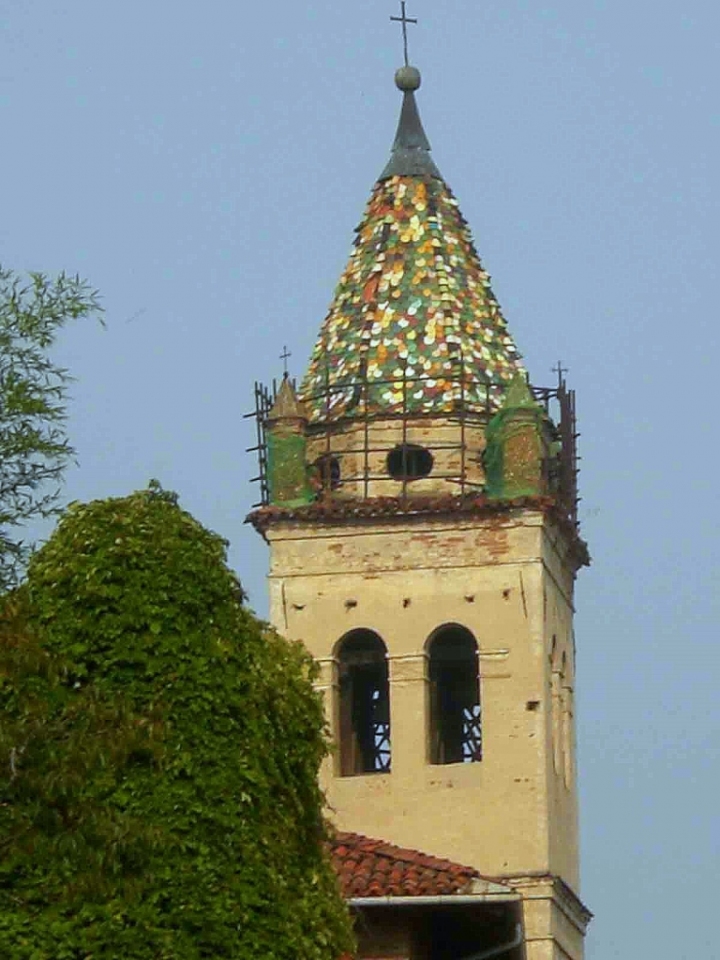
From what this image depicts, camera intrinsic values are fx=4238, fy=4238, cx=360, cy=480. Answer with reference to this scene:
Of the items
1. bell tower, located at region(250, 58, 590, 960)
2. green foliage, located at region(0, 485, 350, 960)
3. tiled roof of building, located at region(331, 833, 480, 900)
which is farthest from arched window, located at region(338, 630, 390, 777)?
green foliage, located at region(0, 485, 350, 960)

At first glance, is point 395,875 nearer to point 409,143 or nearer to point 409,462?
point 409,462

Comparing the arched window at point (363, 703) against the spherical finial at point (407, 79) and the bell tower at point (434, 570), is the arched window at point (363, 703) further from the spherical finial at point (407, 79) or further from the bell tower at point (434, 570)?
the spherical finial at point (407, 79)

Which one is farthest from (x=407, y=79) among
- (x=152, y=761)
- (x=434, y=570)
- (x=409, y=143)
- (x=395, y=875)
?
(x=152, y=761)

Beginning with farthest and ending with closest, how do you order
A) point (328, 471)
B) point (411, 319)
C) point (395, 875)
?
point (411, 319), point (328, 471), point (395, 875)

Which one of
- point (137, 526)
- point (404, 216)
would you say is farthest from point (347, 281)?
point (137, 526)

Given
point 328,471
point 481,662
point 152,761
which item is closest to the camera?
point 152,761

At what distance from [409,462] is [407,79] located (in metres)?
5.42

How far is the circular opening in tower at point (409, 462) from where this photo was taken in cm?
4697

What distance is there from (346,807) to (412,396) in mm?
4706

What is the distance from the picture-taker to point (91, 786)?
22.4 m

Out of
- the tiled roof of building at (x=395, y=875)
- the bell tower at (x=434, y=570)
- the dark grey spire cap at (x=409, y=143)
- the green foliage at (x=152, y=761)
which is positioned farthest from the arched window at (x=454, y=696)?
the green foliage at (x=152, y=761)

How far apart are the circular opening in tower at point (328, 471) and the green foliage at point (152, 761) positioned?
2296 cm

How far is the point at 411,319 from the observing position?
157 ft

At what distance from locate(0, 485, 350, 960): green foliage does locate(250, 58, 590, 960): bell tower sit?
21.8 m
